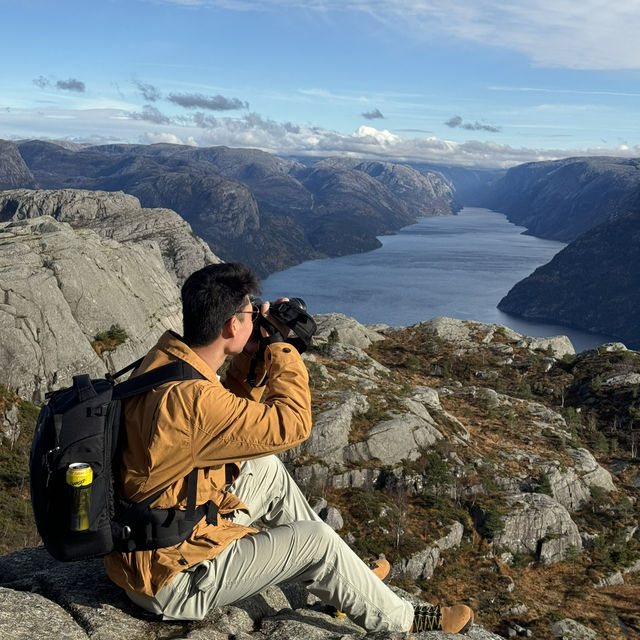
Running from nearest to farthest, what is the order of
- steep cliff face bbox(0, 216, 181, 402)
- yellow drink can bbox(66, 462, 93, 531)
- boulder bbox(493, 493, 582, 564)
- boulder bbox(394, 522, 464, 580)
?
1. yellow drink can bbox(66, 462, 93, 531)
2. boulder bbox(394, 522, 464, 580)
3. boulder bbox(493, 493, 582, 564)
4. steep cliff face bbox(0, 216, 181, 402)

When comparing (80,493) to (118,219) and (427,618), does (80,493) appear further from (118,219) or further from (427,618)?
(118,219)

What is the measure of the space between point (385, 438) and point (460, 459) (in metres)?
3.12

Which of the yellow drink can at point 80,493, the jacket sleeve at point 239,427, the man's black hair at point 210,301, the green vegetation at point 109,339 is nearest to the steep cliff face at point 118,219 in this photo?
the green vegetation at point 109,339

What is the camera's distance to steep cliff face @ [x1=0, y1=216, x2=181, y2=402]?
81.3 feet

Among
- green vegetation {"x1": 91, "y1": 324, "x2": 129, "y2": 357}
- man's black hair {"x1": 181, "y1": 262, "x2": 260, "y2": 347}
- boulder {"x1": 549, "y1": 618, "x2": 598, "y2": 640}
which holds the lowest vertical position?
boulder {"x1": 549, "y1": 618, "x2": 598, "y2": 640}

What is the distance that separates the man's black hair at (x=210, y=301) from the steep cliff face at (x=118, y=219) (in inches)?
4854

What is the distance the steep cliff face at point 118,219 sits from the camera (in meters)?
135

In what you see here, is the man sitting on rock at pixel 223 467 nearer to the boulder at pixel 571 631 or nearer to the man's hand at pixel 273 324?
the man's hand at pixel 273 324

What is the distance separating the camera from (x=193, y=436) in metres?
4.75

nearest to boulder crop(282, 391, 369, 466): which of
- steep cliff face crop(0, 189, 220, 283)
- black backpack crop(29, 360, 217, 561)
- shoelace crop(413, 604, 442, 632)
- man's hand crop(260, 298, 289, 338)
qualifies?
shoelace crop(413, 604, 442, 632)

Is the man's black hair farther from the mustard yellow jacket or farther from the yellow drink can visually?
the yellow drink can

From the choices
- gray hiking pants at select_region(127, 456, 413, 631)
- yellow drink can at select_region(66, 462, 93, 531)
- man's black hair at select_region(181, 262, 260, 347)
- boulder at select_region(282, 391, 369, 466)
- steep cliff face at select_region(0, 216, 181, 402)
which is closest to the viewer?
yellow drink can at select_region(66, 462, 93, 531)

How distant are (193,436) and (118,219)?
6272 inches

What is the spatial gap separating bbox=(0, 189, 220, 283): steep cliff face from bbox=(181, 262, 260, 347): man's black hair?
12329 cm
